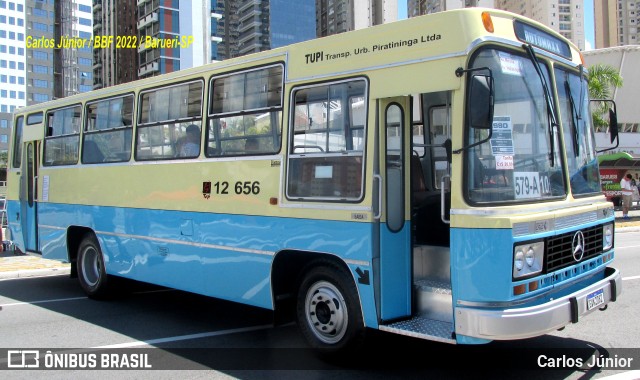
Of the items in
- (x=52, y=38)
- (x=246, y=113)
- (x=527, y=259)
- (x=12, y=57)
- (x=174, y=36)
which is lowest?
(x=527, y=259)

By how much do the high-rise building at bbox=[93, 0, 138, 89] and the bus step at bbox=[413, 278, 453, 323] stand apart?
312 ft

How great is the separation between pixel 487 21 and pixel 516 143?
3.44 ft

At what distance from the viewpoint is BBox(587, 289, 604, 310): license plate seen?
515cm

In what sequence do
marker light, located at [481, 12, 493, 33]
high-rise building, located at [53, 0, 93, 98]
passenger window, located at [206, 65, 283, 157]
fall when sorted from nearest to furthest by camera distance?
1. marker light, located at [481, 12, 493, 33]
2. passenger window, located at [206, 65, 283, 157]
3. high-rise building, located at [53, 0, 93, 98]

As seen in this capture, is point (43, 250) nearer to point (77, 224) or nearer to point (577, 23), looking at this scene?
point (77, 224)

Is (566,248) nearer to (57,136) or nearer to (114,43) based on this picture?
(57,136)

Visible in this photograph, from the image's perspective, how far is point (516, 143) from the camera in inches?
195

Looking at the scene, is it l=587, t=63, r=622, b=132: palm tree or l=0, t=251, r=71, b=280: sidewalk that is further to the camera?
l=587, t=63, r=622, b=132: palm tree

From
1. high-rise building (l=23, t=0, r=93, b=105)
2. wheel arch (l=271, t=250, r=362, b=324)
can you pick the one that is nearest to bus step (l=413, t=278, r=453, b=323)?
wheel arch (l=271, t=250, r=362, b=324)

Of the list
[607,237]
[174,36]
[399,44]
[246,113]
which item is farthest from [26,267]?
[174,36]

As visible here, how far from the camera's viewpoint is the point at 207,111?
23.5 feet

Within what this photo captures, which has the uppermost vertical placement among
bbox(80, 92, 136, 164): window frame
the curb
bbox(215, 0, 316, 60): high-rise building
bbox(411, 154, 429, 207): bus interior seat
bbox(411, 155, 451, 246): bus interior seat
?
bbox(215, 0, 316, 60): high-rise building

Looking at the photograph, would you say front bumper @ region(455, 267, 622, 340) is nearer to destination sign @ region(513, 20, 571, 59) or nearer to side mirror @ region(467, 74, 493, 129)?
side mirror @ region(467, 74, 493, 129)

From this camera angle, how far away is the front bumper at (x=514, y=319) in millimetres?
4480
